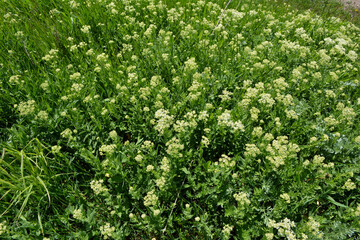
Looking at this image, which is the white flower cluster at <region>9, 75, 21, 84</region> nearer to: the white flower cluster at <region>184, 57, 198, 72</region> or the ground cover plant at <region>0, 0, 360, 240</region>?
the ground cover plant at <region>0, 0, 360, 240</region>

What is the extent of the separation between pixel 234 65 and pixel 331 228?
258 cm

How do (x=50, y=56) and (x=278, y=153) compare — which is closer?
(x=278, y=153)

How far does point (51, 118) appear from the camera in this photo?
2783 millimetres

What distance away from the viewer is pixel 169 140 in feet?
8.16

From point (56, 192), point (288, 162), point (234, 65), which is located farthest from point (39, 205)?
→ point (234, 65)

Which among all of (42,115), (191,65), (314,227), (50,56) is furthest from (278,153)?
(50,56)

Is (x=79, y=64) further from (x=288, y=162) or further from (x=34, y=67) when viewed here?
(x=288, y=162)

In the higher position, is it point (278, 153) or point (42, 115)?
point (278, 153)

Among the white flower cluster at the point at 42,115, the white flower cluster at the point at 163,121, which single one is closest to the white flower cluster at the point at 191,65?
the white flower cluster at the point at 163,121

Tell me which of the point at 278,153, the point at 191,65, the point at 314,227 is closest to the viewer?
the point at 314,227

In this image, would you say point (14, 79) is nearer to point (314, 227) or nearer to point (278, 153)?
point (278, 153)

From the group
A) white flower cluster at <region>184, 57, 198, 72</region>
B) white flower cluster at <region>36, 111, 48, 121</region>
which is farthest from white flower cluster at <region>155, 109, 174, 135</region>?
white flower cluster at <region>36, 111, 48, 121</region>

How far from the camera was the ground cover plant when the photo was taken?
2279 mm

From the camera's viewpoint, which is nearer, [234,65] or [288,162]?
[288,162]
